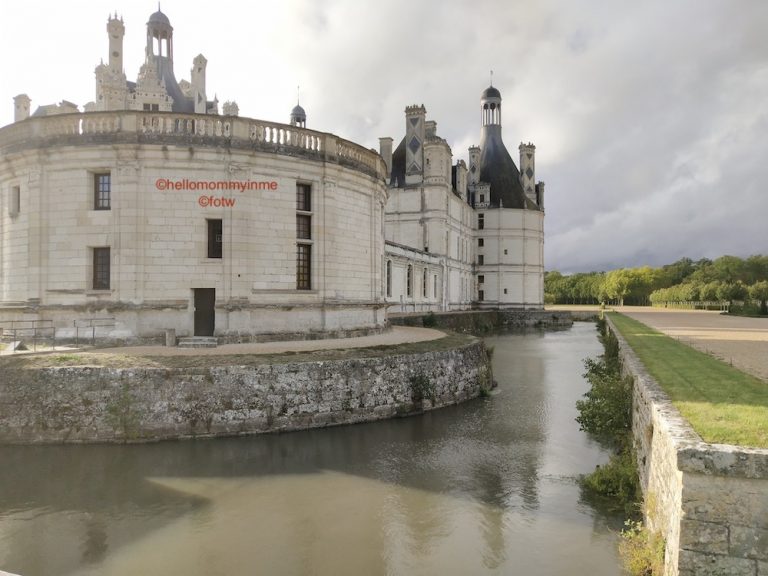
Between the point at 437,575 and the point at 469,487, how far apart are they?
294cm

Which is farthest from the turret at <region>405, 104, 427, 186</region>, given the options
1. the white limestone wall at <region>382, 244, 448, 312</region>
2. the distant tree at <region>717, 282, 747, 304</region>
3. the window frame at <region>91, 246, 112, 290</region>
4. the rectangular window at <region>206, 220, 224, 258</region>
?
the distant tree at <region>717, 282, 747, 304</region>

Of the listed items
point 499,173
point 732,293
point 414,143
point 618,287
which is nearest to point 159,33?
point 414,143

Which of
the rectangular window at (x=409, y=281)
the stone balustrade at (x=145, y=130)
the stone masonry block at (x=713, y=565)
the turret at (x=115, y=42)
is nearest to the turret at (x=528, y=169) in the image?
the rectangular window at (x=409, y=281)

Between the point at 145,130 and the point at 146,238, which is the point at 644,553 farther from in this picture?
the point at 145,130

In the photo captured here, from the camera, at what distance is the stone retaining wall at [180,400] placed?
11.7 m

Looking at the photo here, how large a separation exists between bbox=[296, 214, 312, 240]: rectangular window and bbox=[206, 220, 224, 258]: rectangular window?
254 cm

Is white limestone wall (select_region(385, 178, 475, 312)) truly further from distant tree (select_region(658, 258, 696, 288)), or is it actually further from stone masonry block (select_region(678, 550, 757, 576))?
distant tree (select_region(658, 258, 696, 288))

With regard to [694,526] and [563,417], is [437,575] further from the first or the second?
[563,417]

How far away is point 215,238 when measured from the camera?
16.7 metres

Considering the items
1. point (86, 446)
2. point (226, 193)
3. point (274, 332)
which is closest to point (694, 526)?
point (86, 446)

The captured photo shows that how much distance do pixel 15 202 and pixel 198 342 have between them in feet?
24.7

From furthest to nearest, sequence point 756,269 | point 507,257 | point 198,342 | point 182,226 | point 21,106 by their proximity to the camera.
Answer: point 756,269 → point 507,257 → point 21,106 → point 182,226 → point 198,342

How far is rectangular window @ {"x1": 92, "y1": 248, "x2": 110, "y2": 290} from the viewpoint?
16.2 meters

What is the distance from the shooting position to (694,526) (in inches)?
203
